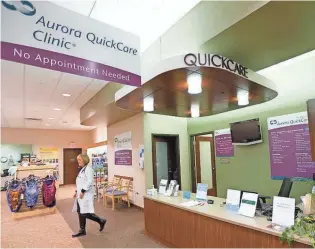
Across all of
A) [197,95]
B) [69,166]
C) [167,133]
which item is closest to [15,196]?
[167,133]

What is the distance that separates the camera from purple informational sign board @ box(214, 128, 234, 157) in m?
5.41

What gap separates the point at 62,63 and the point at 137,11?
44.0 inches

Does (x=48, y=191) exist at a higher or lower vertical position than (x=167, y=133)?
lower

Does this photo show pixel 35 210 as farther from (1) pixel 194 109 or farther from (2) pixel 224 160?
(2) pixel 224 160

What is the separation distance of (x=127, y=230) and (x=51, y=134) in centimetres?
916

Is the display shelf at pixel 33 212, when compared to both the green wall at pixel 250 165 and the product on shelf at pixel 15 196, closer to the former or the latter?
the product on shelf at pixel 15 196

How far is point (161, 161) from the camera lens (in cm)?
648

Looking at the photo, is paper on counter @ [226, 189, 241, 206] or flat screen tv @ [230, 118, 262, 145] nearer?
paper on counter @ [226, 189, 241, 206]

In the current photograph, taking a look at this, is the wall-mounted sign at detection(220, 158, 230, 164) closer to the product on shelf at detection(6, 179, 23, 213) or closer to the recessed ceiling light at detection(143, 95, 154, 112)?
the recessed ceiling light at detection(143, 95, 154, 112)

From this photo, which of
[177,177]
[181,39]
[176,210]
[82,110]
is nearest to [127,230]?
[176,210]

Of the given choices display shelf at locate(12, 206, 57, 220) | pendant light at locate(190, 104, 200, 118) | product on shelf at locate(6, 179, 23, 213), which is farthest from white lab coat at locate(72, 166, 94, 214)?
display shelf at locate(12, 206, 57, 220)

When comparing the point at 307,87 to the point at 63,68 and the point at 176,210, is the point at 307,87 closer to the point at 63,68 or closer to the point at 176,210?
the point at 176,210

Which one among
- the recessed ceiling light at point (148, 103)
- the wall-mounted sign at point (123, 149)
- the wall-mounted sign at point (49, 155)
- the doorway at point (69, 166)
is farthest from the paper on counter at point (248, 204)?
the doorway at point (69, 166)

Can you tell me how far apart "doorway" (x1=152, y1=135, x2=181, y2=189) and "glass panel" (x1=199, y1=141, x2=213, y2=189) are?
2.77ft
